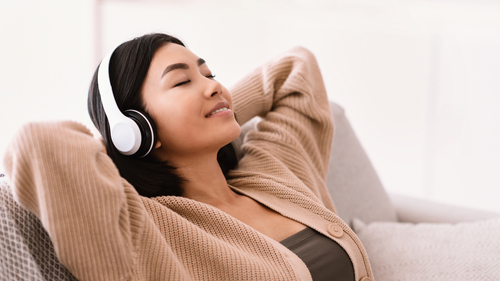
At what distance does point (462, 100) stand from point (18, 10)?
3.04m

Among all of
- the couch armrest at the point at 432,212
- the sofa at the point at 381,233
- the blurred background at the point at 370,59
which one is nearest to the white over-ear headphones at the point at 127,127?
the sofa at the point at 381,233

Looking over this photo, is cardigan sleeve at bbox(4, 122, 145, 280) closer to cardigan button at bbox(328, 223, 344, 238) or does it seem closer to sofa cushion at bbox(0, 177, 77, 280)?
sofa cushion at bbox(0, 177, 77, 280)

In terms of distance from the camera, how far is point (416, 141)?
347 cm

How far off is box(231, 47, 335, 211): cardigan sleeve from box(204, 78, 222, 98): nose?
0.90 ft

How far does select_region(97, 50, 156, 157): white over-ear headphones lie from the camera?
40.9 inches

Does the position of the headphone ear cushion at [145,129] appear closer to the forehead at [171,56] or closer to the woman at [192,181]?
the woman at [192,181]

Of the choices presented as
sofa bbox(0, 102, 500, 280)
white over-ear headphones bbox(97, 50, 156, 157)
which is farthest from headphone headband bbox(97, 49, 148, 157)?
sofa bbox(0, 102, 500, 280)

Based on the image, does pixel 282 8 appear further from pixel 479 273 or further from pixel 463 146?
pixel 479 273

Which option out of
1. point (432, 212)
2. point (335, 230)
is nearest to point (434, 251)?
point (335, 230)

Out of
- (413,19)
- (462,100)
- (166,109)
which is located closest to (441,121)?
(462,100)

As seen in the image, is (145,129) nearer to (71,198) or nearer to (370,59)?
(71,198)

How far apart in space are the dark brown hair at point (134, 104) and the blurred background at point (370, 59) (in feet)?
5.29

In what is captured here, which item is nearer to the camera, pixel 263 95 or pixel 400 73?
pixel 263 95

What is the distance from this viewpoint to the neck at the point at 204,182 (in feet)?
3.92
